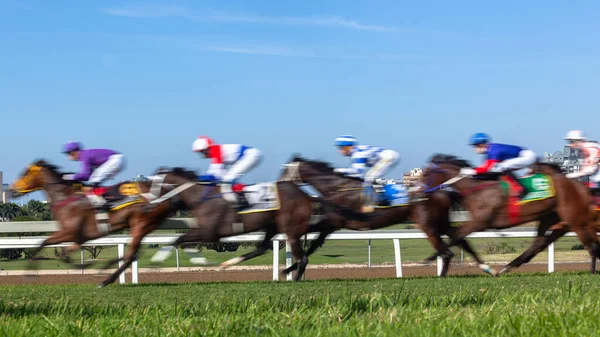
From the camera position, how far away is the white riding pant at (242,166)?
34.3ft

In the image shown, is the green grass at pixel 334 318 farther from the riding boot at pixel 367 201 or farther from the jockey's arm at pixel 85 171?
the jockey's arm at pixel 85 171

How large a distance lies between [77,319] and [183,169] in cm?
667

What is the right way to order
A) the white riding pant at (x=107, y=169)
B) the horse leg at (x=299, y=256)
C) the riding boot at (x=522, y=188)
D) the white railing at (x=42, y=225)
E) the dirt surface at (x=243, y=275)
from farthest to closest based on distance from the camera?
the dirt surface at (x=243, y=275) → the white railing at (x=42, y=225) → the white riding pant at (x=107, y=169) → the riding boot at (x=522, y=188) → the horse leg at (x=299, y=256)

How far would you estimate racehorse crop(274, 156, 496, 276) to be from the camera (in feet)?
34.6

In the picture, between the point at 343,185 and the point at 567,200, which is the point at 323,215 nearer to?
the point at 343,185

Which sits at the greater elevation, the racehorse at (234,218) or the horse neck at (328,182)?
the horse neck at (328,182)

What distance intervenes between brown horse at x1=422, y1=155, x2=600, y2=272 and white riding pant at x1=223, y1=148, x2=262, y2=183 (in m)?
2.21

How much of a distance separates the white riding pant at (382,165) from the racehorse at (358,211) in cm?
16

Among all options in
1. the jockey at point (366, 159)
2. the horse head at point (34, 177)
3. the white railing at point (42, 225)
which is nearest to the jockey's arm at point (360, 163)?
the jockey at point (366, 159)

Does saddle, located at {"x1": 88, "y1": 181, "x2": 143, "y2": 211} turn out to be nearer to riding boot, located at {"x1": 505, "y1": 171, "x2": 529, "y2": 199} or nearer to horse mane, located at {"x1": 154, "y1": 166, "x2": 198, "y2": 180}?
horse mane, located at {"x1": 154, "y1": 166, "x2": 198, "y2": 180}

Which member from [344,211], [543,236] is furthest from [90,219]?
[543,236]

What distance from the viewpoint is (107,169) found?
1076 centimetres

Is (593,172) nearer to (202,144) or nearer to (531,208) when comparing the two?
(531,208)

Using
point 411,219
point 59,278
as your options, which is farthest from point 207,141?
point 59,278
